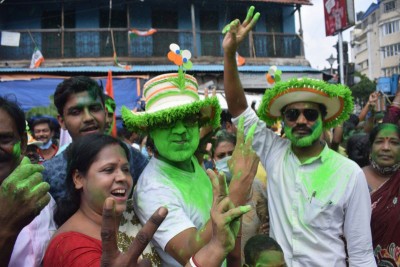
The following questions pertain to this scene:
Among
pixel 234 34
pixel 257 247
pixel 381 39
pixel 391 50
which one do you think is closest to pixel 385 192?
pixel 257 247

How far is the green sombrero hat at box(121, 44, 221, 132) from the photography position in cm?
217

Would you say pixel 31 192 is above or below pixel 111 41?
below

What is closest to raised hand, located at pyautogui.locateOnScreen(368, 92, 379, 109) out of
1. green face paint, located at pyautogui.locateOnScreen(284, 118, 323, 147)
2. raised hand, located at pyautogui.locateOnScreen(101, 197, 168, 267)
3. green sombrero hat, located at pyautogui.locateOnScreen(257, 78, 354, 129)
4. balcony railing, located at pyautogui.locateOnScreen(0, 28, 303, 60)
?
green sombrero hat, located at pyautogui.locateOnScreen(257, 78, 354, 129)

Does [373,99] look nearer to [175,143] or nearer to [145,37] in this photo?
[175,143]

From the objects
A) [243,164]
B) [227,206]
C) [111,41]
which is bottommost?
[227,206]

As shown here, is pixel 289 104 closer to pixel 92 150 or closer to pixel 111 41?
pixel 92 150

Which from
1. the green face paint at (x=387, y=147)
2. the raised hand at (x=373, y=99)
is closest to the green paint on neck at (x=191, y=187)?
the green face paint at (x=387, y=147)

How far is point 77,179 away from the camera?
1957 mm

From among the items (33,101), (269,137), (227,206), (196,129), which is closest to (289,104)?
(269,137)

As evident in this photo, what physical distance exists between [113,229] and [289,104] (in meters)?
1.79

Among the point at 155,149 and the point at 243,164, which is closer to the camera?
the point at 243,164

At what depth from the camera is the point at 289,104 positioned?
280cm

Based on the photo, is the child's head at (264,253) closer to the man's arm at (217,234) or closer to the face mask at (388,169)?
the man's arm at (217,234)

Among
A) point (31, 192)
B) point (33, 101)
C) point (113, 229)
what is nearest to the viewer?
point (113, 229)
